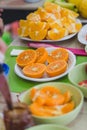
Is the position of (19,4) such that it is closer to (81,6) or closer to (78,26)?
(81,6)

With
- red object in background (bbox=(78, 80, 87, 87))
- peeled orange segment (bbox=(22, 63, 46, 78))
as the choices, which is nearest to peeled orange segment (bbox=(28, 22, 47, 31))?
peeled orange segment (bbox=(22, 63, 46, 78))

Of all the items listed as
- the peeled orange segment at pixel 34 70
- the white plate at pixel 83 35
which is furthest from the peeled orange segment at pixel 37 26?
the peeled orange segment at pixel 34 70

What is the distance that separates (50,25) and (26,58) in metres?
0.25

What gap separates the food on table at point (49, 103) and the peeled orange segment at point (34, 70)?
0.51ft

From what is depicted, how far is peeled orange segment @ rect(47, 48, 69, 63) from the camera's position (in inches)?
43.0

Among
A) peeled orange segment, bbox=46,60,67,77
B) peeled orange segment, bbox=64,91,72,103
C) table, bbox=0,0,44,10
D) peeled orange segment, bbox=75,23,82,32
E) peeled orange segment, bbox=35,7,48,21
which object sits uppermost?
peeled orange segment, bbox=35,7,48,21

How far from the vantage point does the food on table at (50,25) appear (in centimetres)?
129

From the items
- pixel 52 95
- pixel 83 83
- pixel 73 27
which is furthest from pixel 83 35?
pixel 52 95

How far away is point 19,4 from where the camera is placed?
6.30 feet

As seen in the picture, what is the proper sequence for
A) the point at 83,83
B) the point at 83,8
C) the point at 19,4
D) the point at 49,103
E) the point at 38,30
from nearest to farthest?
1. the point at 49,103
2. the point at 83,83
3. the point at 38,30
4. the point at 83,8
5. the point at 19,4

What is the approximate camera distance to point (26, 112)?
28.0 inches

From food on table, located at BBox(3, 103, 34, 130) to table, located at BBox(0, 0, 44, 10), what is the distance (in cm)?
122

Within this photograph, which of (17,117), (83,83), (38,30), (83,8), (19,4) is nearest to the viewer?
(17,117)

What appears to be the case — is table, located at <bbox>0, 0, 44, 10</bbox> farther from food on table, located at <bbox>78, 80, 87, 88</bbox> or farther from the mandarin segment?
the mandarin segment
